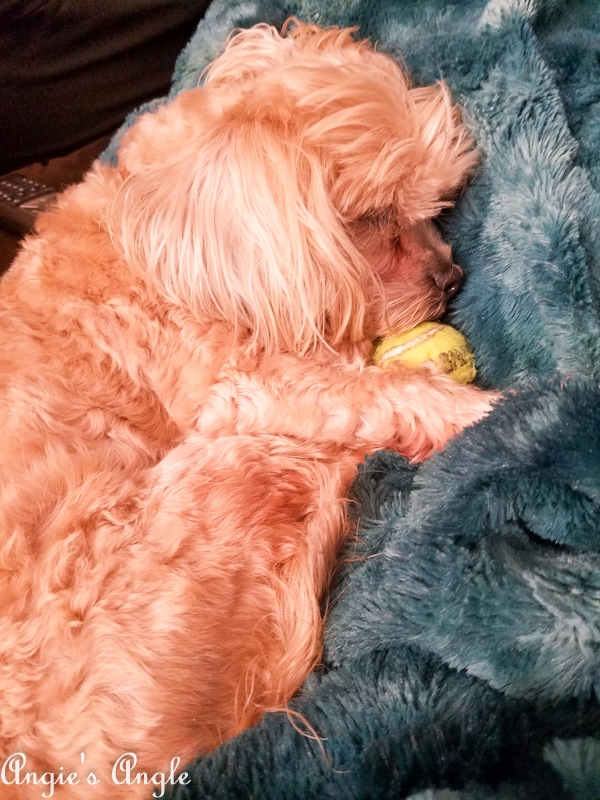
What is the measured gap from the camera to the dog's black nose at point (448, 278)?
136cm

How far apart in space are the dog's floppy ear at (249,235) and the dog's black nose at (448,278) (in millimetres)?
158

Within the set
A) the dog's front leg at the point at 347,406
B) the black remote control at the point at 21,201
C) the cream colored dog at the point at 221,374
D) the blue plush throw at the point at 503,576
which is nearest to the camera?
the blue plush throw at the point at 503,576

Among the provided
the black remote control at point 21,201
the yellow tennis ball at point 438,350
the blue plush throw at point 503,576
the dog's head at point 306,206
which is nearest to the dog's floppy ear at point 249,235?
the dog's head at point 306,206

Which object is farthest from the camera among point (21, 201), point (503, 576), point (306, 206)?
point (21, 201)

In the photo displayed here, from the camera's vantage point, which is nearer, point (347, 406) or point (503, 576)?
point (503, 576)

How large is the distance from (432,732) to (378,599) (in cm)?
22

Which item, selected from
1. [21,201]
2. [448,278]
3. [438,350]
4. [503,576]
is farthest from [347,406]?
[21,201]

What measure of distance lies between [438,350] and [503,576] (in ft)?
1.99

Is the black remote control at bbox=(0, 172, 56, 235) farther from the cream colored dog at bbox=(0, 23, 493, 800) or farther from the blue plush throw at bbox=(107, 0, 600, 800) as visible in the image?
the blue plush throw at bbox=(107, 0, 600, 800)

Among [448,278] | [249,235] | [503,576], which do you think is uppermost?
[249,235]

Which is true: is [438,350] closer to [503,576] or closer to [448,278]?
[448,278]

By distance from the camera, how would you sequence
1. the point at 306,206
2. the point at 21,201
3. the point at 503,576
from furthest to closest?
the point at 21,201 → the point at 306,206 → the point at 503,576

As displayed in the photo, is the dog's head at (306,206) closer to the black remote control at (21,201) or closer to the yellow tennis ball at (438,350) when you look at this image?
the yellow tennis ball at (438,350)

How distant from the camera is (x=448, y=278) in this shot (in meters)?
1.36
